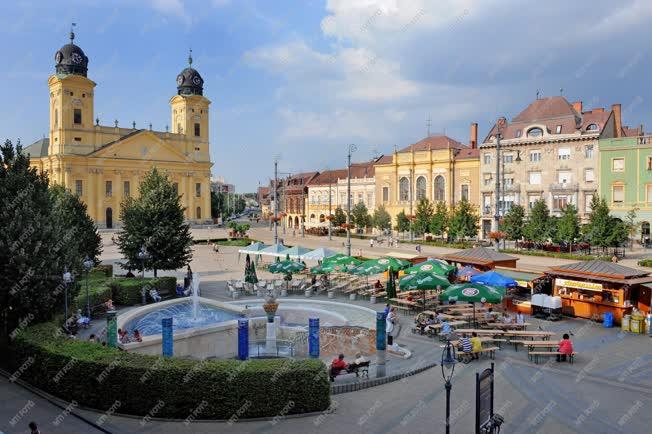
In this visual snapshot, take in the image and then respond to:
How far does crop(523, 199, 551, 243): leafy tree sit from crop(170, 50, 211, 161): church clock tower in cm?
6764

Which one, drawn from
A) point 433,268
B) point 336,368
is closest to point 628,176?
point 433,268

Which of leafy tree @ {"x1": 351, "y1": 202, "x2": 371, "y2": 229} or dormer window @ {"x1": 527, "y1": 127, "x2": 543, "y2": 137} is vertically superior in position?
dormer window @ {"x1": 527, "y1": 127, "x2": 543, "y2": 137}

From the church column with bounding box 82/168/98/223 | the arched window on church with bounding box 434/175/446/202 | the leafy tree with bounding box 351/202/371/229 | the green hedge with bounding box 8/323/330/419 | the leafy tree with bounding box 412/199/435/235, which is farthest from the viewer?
the church column with bounding box 82/168/98/223

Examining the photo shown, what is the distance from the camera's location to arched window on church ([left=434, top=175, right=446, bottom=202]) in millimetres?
73500

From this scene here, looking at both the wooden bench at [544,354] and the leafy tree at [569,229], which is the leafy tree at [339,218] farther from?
the wooden bench at [544,354]

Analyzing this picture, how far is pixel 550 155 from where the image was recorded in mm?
61781

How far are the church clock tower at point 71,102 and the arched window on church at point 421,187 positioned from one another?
5305 centimetres

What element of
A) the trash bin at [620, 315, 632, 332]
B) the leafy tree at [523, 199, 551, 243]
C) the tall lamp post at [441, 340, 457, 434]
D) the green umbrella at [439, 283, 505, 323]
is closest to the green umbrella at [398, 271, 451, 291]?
the green umbrella at [439, 283, 505, 323]

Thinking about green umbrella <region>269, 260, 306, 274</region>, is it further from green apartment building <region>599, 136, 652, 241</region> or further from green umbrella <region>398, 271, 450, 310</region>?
green apartment building <region>599, 136, 652, 241</region>

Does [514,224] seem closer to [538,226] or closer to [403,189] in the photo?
[538,226]

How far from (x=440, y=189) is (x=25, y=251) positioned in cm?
6314

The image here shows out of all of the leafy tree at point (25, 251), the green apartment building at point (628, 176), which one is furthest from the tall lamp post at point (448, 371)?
the green apartment building at point (628, 176)

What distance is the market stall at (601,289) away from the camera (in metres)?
21.5

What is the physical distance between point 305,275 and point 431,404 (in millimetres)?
23508
